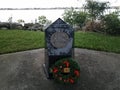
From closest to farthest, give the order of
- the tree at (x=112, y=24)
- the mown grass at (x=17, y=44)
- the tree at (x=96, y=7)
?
the mown grass at (x=17, y=44), the tree at (x=112, y=24), the tree at (x=96, y=7)

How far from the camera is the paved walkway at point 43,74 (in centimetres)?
507

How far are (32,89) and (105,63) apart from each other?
2.31m

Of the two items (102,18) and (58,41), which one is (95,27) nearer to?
(102,18)

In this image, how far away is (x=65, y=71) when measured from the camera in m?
4.92

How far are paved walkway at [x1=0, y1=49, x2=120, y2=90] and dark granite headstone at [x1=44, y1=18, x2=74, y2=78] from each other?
460mm

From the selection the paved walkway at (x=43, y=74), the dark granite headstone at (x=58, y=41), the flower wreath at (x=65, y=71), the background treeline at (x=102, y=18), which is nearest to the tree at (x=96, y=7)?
the background treeline at (x=102, y=18)

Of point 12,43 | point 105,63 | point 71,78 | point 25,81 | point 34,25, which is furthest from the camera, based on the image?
point 34,25

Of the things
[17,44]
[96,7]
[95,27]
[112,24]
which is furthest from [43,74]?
[96,7]

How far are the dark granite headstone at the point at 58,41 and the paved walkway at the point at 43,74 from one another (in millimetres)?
460

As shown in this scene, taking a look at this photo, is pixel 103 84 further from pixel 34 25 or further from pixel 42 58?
pixel 34 25

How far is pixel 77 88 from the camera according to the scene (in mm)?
5012

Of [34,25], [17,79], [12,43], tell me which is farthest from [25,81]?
[34,25]

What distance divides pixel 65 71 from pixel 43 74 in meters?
0.84

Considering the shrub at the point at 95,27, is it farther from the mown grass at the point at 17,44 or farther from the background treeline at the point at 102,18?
the mown grass at the point at 17,44
